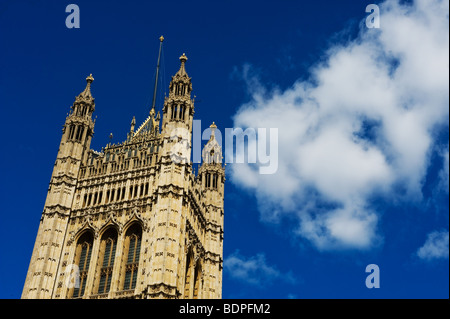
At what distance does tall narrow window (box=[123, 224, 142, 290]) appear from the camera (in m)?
51.0

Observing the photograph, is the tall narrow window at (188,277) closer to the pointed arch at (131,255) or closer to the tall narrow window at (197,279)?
the tall narrow window at (197,279)

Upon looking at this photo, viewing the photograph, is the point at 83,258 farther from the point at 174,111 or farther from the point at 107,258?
the point at 174,111

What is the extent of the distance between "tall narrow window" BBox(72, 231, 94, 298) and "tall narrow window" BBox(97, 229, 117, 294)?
121 cm

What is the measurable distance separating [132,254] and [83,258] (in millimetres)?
4337

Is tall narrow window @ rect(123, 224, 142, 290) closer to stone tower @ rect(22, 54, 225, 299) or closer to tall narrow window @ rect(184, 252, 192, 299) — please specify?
stone tower @ rect(22, 54, 225, 299)

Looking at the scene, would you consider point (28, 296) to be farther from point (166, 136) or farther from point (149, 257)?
point (166, 136)

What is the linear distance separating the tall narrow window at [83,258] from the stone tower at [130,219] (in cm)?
→ 8

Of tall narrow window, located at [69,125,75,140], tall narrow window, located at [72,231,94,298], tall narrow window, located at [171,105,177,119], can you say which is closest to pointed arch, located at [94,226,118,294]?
tall narrow window, located at [72,231,94,298]

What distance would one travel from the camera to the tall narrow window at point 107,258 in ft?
169

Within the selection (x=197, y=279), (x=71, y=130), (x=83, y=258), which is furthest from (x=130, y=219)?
(x=71, y=130)

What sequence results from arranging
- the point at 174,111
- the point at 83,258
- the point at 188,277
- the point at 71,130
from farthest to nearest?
the point at 71,130
the point at 174,111
the point at 188,277
the point at 83,258

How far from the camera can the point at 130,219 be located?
5384cm

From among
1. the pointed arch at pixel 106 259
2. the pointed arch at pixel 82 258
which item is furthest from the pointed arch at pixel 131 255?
the pointed arch at pixel 82 258
